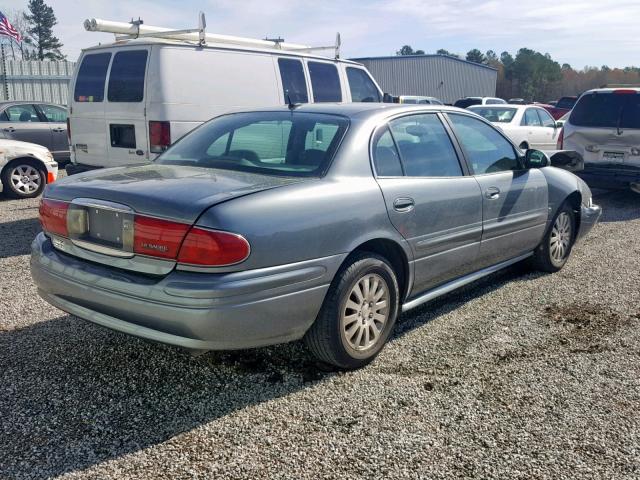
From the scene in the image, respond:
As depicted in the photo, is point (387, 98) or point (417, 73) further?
point (417, 73)

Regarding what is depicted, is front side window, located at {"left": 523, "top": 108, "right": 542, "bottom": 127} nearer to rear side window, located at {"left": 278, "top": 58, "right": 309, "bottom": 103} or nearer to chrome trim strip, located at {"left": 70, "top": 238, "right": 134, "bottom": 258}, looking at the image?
rear side window, located at {"left": 278, "top": 58, "right": 309, "bottom": 103}

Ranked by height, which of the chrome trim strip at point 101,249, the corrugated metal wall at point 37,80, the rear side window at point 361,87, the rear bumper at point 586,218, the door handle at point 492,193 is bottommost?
the rear bumper at point 586,218

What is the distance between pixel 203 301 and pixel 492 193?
2.60 m

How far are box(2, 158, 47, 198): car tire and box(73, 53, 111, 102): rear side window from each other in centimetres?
239

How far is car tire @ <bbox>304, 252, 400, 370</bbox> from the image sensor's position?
3309 mm

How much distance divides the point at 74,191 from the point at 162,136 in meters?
3.64

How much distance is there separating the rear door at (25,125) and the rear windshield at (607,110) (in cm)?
966

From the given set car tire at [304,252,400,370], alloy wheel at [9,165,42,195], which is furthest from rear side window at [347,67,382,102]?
car tire at [304,252,400,370]

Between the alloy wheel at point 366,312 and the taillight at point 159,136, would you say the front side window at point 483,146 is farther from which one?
the taillight at point 159,136

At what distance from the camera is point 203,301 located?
281 cm

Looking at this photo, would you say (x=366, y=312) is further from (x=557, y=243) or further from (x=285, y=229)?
(x=557, y=243)

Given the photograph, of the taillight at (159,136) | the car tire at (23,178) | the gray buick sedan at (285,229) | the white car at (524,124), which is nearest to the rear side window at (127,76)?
the taillight at (159,136)

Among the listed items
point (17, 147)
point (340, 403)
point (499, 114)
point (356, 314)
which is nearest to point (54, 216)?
point (356, 314)

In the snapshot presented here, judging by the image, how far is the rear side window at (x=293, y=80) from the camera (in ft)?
26.6
